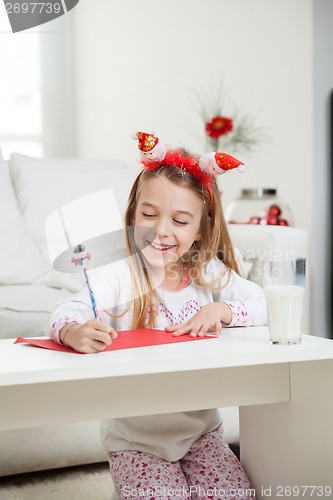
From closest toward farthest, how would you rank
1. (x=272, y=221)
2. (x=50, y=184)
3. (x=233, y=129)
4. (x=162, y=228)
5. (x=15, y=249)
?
(x=162, y=228) < (x=15, y=249) < (x=50, y=184) < (x=272, y=221) < (x=233, y=129)

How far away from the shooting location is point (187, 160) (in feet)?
4.13

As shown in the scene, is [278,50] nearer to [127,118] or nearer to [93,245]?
[127,118]

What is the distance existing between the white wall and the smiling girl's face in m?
2.04

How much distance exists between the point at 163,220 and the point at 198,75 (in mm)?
2267

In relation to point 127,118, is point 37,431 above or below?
below

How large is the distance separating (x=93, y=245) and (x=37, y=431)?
1.94ft

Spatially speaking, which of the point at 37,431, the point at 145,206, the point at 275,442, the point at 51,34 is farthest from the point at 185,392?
the point at 51,34

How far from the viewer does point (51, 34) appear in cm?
325

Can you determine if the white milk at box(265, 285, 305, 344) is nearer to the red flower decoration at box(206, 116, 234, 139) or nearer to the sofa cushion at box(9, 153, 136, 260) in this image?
the sofa cushion at box(9, 153, 136, 260)

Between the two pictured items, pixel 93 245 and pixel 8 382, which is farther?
pixel 93 245

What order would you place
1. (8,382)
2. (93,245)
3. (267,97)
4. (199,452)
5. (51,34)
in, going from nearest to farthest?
(8,382)
(93,245)
(199,452)
(51,34)
(267,97)

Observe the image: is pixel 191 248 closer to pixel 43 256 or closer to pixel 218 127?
pixel 43 256

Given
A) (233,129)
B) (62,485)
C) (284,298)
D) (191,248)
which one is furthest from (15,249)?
(233,129)

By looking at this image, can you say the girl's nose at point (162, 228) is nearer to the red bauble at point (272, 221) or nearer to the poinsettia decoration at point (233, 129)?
the red bauble at point (272, 221)
